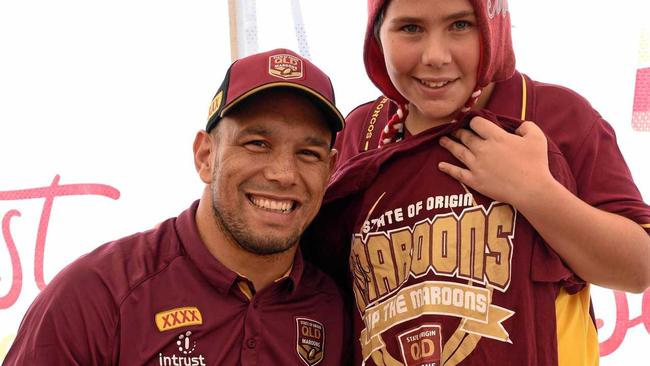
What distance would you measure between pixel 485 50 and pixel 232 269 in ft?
2.07

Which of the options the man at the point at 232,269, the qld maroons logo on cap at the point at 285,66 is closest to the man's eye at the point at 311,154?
the man at the point at 232,269

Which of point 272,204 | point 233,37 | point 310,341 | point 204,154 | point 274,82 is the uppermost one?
point 233,37

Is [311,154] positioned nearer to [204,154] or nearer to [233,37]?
[204,154]

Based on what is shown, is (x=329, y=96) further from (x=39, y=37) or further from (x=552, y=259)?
(x=39, y=37)

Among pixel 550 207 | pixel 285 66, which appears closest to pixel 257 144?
pixel 285 66

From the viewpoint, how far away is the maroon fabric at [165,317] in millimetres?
1330

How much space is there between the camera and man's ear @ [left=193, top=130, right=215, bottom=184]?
152 centimetres

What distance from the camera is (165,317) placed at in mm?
1372

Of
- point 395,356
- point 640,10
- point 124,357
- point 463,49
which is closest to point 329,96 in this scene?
point 463,49

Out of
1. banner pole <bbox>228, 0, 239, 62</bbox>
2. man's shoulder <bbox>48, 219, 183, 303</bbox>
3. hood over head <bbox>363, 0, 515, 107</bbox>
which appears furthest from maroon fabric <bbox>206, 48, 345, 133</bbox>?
banner pole <bbox>228, 0, 239, 62</bbox>

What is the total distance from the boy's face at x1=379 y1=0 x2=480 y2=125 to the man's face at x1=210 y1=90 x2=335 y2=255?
0.20 m

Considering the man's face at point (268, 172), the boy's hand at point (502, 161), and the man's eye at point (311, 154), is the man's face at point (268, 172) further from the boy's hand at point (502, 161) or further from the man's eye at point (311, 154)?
the boy's hand at point (502, 161)

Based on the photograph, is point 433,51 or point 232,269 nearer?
point 433,51

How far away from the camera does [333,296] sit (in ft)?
5.03
